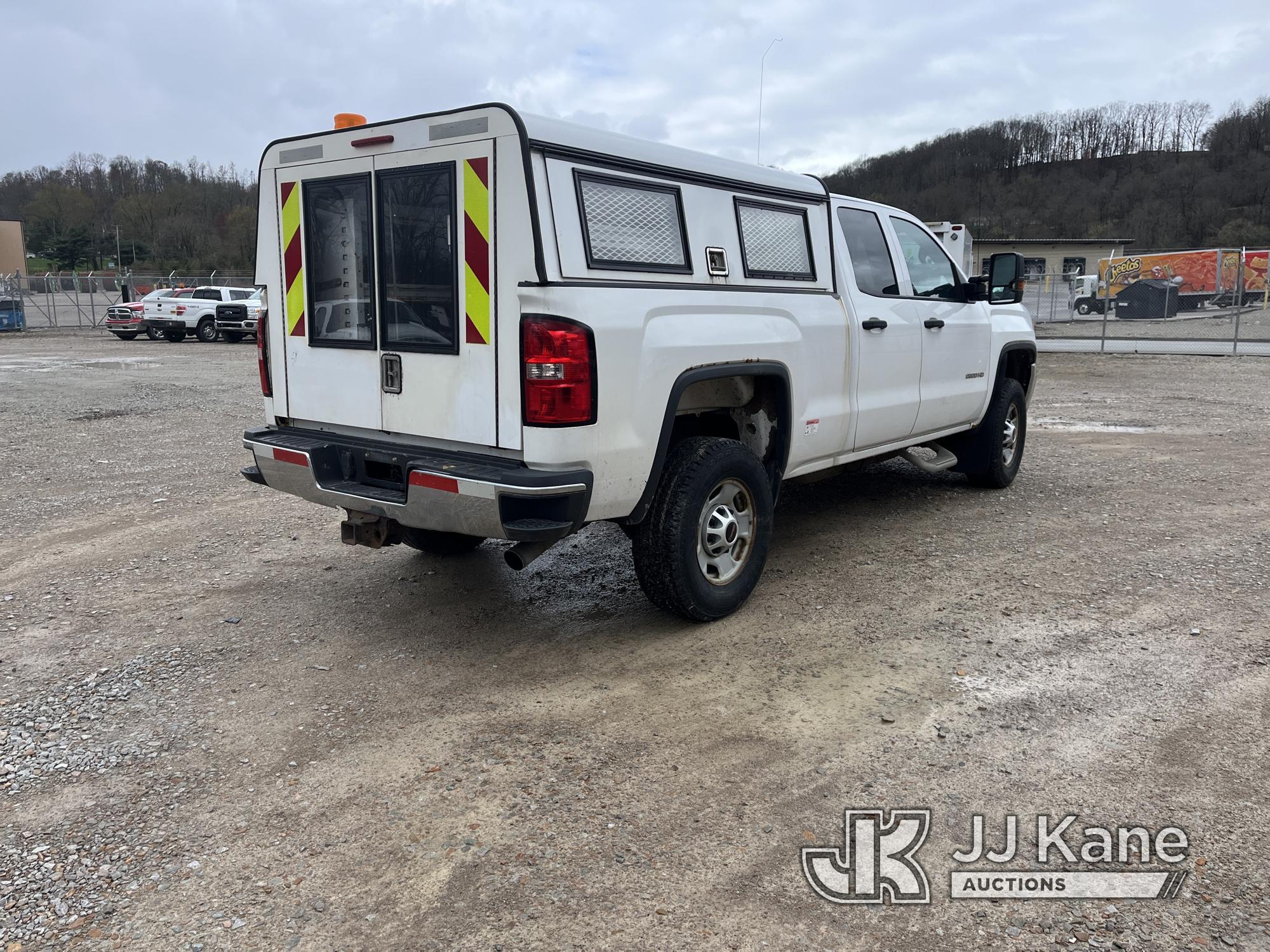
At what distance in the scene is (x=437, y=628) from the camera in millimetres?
4688

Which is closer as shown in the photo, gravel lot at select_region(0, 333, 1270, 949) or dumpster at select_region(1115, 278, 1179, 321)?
gravel lot at select_region(0, 333, 1270, 949)

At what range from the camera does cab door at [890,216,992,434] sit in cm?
611

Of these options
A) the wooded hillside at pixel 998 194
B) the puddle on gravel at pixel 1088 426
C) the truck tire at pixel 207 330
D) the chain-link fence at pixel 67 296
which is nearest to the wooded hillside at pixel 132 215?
the wooded hillside at pixel 998 194

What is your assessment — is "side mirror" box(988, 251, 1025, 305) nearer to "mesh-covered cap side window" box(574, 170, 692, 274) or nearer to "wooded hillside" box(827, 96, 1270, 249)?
"mesh-covered cap side window" box(574, 170, 692, 274)

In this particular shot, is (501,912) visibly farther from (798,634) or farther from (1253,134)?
(1253,134)

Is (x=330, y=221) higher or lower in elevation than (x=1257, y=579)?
higher

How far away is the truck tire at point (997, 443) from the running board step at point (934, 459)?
0.46 ft

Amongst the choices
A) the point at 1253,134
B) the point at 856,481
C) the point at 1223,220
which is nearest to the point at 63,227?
the point at 856,481

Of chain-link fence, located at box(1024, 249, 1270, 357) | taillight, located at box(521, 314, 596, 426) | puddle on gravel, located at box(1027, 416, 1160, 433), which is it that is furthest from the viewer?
chain-link fence, located at box(1024, 249, 1270, 357)

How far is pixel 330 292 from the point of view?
4488 millimetres

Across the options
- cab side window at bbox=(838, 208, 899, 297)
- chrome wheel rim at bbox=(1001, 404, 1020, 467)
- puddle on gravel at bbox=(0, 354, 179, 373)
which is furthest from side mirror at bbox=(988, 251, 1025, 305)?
puddle on gravel at bbox=(0, 354, 179, 373)

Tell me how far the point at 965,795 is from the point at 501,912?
1561 mm

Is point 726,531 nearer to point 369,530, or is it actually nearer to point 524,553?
point 524,553

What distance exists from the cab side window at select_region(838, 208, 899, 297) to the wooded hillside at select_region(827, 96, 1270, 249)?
71562 mm
